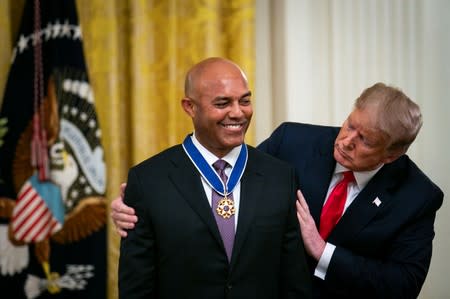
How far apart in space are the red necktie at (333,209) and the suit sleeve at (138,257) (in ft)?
2.13

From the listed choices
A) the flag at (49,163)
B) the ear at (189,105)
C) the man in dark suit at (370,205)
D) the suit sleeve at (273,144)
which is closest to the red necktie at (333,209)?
the man in dark suit at (370,205)

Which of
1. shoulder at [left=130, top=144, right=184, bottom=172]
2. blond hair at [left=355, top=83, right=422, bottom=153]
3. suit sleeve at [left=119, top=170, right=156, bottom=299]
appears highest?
blond hair at [left=355, top=83, right=422, bottom=153]

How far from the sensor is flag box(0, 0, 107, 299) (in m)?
2.47

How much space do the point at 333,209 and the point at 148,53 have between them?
131 centimetres

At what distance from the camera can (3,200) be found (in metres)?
2.50

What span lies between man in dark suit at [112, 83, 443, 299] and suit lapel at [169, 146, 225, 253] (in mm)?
372

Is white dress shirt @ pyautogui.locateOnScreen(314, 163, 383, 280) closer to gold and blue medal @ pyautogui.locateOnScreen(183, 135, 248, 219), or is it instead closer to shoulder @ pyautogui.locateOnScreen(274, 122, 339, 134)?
shoulder @ pyautogui.locateOnScreen(274, 122, 339, 134)

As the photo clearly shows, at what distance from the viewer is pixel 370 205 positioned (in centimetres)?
178

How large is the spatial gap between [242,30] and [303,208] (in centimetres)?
124

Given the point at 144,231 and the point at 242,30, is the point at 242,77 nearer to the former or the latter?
the point at 144,231

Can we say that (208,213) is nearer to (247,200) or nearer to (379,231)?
(247,200)

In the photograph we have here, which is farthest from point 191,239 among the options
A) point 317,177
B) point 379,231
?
point 379,231

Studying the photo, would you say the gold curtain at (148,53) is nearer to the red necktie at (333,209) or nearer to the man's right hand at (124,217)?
the red necktie at (333,209)

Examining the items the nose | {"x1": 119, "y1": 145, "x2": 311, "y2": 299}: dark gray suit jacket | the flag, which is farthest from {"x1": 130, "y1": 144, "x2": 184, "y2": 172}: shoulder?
the flag
